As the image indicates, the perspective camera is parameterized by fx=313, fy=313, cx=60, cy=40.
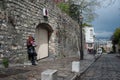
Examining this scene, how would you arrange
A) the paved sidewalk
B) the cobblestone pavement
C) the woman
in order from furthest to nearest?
the woman
the cobblestone pavement
the paved sidewalk

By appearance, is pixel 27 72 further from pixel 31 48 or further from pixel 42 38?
pixel 42 38

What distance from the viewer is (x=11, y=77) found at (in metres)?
9.98

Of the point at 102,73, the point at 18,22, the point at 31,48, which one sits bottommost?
the point at 102,73

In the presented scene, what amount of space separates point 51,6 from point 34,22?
4.69 meters

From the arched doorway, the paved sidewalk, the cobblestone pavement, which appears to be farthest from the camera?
the arched doorway

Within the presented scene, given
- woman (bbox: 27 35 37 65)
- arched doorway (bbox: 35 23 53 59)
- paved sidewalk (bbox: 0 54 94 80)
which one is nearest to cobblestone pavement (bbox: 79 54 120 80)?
paved sidewalk (bbox: 0 54 94 80)

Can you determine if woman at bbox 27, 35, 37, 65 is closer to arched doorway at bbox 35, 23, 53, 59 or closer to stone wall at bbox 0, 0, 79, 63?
stone wall at bbox 0, 0, 79, 63

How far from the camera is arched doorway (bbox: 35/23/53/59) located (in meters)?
20.7

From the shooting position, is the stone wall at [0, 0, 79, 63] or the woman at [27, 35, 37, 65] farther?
the woman at [27, 35, 37, 65]

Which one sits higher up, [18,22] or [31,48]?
[18,22]

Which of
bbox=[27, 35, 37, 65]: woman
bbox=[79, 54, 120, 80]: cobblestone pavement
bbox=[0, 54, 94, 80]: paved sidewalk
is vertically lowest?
bbox=[79, 54, 120, 80]: cobblestone pavement

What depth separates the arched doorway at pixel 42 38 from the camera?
68.0 feet

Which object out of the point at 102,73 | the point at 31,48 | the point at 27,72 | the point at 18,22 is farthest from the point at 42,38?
the point at 27,72

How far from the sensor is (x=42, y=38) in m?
21.9
